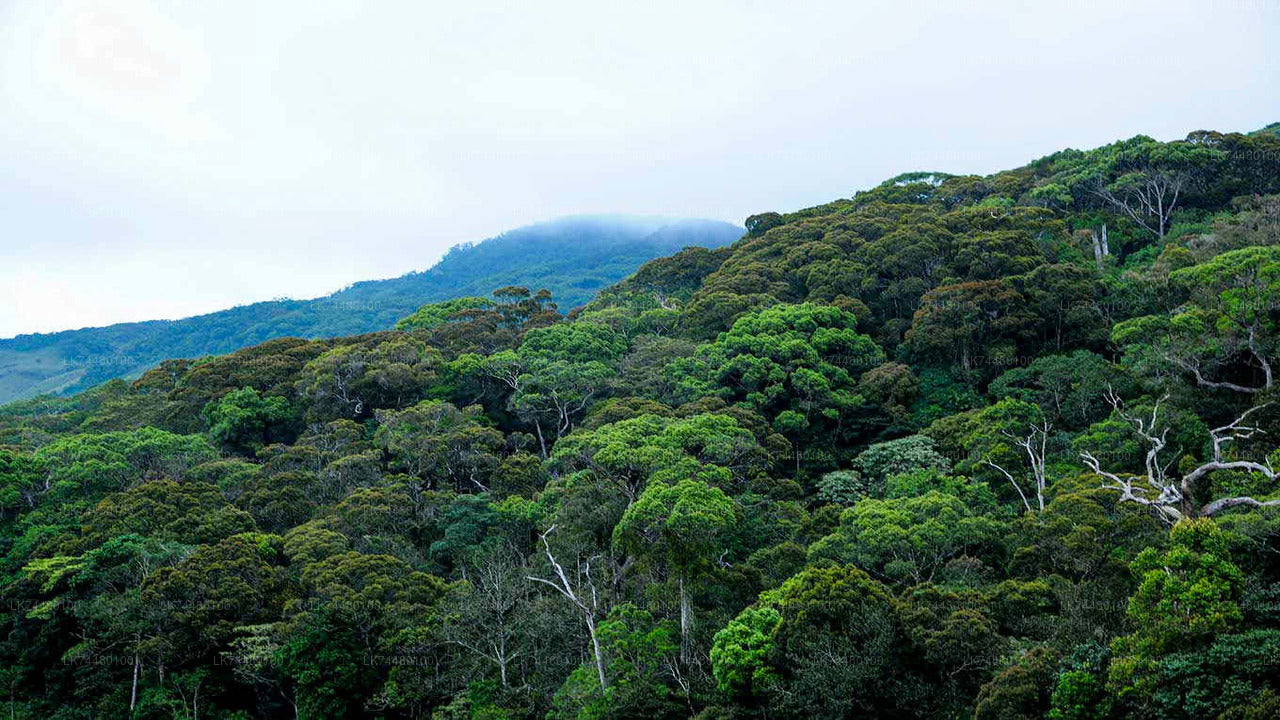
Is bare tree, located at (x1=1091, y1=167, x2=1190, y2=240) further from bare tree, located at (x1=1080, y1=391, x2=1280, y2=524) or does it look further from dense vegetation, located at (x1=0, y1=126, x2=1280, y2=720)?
bare tree, located at (x1=1080, y1=391, x2=1280, y2=524)

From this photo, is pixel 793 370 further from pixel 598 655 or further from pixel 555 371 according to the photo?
pixel 598 655

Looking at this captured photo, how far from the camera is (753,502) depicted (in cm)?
2316

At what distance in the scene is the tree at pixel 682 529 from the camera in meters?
18.5

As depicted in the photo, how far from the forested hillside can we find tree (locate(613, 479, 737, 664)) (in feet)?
281

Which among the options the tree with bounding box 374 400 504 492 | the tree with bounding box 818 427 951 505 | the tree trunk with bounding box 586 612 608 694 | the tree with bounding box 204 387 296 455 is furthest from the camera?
the tree with bounding box 204 387 296 455

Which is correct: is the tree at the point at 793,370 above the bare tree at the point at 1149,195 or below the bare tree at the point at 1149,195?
below

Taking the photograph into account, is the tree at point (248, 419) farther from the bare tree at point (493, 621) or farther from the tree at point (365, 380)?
the bare tree at point (493, 621)

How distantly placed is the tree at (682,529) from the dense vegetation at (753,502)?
0.09 m

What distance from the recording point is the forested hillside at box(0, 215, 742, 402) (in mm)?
105750

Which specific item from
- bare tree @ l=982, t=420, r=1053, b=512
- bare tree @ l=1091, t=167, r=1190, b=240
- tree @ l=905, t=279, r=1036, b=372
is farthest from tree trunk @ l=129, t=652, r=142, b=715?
bare tree @ l=1091, t=167, r=1190, b=240

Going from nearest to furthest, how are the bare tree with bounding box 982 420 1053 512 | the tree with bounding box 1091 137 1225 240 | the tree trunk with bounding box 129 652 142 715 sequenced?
the tree trunk with bounding box 129 652 142 715 < the bare tree with bounding box 982 420 1053 512 < the tree with bounding box 1091 137 1225 240

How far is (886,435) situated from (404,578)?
18756 millimetres

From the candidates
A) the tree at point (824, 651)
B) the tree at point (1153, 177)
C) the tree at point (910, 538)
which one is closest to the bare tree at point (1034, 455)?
the tree at point (910, 538)

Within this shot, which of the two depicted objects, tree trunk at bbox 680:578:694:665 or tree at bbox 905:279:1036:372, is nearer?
tree trunk at bbox 680:578:694:665
